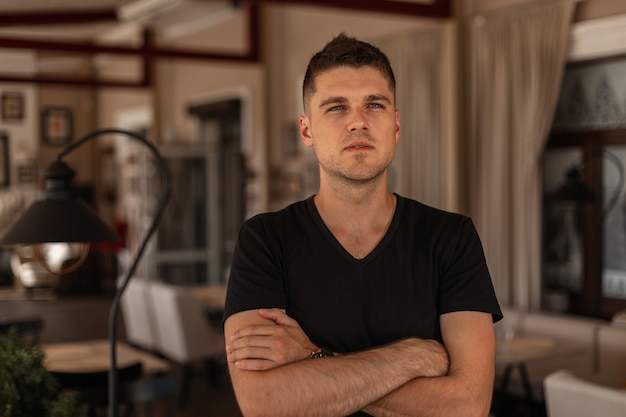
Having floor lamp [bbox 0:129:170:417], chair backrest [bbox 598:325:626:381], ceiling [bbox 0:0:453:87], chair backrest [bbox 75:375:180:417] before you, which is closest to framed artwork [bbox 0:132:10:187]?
ceiling [bbox 0:0:453:87]

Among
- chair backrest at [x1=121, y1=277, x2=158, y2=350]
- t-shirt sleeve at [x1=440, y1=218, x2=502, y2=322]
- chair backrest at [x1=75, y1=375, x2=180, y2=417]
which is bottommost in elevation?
chair backrest at [x1=121, y1=277, x2=158, y2=350]

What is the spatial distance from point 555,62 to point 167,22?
21.4 ft

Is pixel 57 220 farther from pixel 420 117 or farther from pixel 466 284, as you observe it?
pixel 420 117

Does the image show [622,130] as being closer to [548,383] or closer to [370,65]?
[548,383]

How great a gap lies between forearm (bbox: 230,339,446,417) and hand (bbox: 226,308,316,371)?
0.9 inches

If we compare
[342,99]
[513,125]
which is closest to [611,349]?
[513,125]

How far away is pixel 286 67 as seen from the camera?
9.85 metres

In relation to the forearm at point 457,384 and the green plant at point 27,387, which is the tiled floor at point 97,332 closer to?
the green plant at point 27,387

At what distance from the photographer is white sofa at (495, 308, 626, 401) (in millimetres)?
5523

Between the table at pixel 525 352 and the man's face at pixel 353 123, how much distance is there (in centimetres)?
347

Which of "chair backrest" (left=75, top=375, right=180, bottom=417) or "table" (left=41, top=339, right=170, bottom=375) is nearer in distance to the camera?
"chair backrest" (left=75, top=375, right=180, bottom=417)

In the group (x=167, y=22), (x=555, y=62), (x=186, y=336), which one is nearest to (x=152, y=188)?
(x=167, y=22)

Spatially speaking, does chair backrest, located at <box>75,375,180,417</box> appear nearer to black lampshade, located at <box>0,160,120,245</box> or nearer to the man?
black lampshade, located at <box>0,160,120,245</box>

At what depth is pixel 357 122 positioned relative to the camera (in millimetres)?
1863
